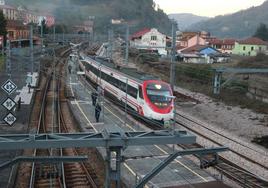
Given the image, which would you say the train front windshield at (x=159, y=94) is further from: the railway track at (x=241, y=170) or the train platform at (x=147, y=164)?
the railway track at (x=241, y=170)

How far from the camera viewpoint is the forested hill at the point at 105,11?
124094 mm

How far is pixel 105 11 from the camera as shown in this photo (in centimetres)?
14250

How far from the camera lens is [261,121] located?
83.0 feet

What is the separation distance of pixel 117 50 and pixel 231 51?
89.9 feet

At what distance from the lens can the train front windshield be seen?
22.2 m

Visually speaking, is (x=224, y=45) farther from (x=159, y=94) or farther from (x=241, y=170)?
(x=241, y=170)

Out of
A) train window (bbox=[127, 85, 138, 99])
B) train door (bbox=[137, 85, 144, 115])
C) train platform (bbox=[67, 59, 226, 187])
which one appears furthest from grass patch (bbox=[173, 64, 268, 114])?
train platform (bbox=[67, 59, 226, 187])

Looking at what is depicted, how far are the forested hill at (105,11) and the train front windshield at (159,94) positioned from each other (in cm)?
9681

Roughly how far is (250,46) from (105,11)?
2908 inches

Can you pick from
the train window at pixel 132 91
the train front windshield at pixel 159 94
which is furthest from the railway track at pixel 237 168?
the train window at pixel 132 91

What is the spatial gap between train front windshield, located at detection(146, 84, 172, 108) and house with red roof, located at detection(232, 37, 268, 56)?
2264 inches

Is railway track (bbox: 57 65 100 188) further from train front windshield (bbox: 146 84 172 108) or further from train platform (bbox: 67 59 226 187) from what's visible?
train front windshield (bbox: 146 84 172 108)

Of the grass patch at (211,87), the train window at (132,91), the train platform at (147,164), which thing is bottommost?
the train platform at (147,164)

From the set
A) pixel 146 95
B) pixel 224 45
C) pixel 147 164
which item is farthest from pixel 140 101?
pixel 224 45
